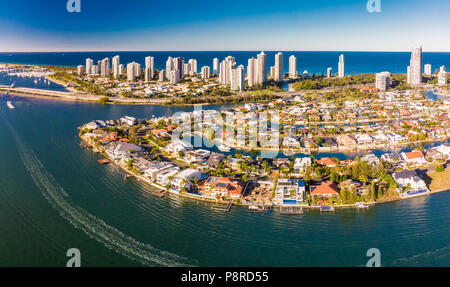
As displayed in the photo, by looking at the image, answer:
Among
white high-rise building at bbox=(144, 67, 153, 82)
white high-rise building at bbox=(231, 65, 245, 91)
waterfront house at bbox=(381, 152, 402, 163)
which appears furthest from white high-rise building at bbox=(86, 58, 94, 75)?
waterfront house at bbox=(381, 152, 402, 163)

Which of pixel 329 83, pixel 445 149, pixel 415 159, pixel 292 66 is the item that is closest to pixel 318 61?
pixel 292 66

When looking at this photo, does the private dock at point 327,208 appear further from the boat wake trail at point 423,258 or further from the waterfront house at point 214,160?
the waterfront house at point 214,160

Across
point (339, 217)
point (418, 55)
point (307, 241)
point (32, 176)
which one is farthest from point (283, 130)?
point (418, 55)

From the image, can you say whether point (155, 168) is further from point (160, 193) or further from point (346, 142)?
point (346, 142)

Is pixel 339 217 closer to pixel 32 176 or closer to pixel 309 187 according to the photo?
pixel 309 187

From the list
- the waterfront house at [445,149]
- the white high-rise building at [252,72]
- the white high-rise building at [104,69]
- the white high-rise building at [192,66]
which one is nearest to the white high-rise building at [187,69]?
the white high-rise building at [192,66]
